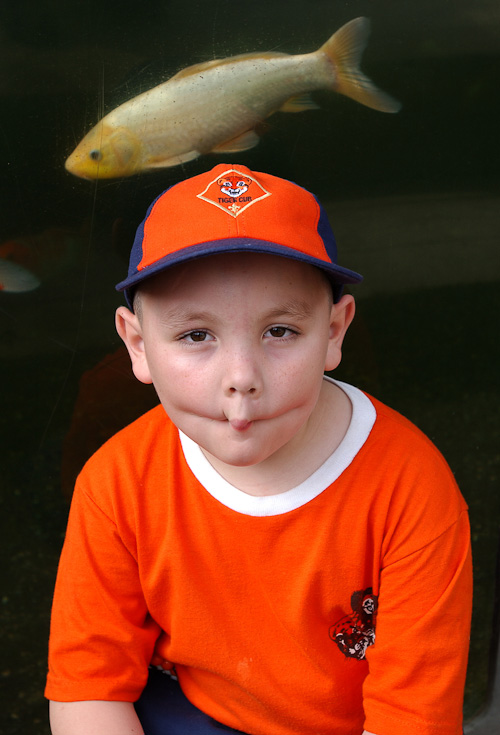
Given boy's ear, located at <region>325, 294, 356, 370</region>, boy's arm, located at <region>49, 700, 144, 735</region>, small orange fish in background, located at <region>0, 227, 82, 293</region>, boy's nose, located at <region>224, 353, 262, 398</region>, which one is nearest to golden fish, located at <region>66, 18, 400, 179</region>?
small orange fish in background, located at <region>0, 227, 82, 293</region>

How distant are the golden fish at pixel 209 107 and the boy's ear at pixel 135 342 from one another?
10.7 inches

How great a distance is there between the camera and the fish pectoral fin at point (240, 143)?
1475mm

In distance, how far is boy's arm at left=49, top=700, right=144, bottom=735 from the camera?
1395 millimetres

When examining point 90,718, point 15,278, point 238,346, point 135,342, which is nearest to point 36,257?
point 15,278

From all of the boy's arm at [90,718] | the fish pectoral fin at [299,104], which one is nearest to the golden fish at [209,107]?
the fish pectoral fin at [299,104]

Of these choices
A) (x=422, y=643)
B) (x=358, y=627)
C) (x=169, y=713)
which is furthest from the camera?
(x=169, y=713)

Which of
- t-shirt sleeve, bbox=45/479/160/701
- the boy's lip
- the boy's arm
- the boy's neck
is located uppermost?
the boy's lip

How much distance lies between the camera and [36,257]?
4.89ft

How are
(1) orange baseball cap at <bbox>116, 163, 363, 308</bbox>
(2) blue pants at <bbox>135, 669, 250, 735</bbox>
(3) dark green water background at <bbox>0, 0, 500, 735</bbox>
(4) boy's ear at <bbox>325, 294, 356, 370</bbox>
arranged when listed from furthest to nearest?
1. (2) blue pants at <bbox>135, 669, 250, 735</bbox>
2. (3) dark green water background at <bbox>0, 0, 500, 735</bbox>
3. (4) boy's ear at <bbox>325, 294, 356, 370</bbox>
4. (1) orange baseball cap at <bbox>116, 163, 363, 308</bbox>

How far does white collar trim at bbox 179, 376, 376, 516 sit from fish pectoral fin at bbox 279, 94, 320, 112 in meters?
0.51

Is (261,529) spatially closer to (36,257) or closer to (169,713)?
(169,713)

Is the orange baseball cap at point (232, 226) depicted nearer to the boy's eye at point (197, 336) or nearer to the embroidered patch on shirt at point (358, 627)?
the boy's eye at point (197, 336)

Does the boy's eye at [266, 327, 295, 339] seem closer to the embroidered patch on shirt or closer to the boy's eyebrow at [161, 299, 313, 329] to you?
the boy's eyebrow at [161, 299, 313, 329]

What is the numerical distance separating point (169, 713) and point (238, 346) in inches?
29.9
